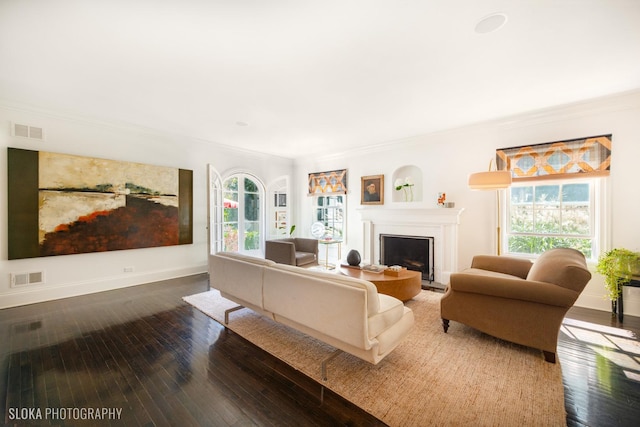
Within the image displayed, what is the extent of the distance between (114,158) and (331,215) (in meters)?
4.64

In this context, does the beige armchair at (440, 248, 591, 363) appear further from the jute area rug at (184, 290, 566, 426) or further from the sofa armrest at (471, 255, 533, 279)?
the sofa armrest at (471, 255, 533, 279)

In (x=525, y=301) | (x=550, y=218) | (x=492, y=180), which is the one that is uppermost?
(x=492, y=180)

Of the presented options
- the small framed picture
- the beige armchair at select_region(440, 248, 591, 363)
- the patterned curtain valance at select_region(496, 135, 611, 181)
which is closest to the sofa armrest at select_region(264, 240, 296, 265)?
the small framed picture

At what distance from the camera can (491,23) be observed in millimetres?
2047

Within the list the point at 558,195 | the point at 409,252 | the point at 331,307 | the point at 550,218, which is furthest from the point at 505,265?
the point at 331,307

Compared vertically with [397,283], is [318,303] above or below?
above

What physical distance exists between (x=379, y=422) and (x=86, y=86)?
460 centimetres

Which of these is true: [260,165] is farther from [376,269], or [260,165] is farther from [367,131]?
[376,269]

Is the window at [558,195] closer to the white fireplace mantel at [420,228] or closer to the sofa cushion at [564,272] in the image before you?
the white fireplace mantel at [420,228]

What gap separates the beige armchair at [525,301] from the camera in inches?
85.5

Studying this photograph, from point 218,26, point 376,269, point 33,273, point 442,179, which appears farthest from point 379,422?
point 33,273

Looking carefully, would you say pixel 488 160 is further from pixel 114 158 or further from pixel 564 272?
pixel 114 158

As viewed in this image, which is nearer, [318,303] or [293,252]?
[318,303]

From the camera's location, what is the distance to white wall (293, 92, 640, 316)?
3363 mm
